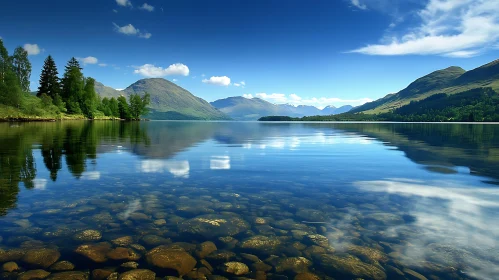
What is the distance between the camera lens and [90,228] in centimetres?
1127

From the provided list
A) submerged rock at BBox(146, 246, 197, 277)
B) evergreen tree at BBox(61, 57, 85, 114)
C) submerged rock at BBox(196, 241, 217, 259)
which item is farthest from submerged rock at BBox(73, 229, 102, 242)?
evergreen tree at BBox(61, 57, 85, 114)

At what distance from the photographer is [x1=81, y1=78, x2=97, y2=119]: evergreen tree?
582ft

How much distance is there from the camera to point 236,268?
8.62 m

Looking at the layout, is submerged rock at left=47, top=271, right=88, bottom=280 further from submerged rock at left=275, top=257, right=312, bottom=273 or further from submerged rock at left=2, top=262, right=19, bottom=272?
submerged rock at left=275, top=257, right=312, bottom=273

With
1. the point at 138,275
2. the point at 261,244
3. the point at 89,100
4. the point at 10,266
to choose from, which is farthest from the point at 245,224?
the point at 89,100

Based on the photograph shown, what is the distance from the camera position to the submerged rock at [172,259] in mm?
8570

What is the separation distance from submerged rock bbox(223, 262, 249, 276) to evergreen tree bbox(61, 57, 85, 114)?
635 ft

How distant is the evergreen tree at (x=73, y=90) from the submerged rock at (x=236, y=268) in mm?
193656

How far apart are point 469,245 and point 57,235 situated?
15.1m

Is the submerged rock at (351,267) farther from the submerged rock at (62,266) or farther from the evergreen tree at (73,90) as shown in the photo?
the evergreen tree at (73,90)

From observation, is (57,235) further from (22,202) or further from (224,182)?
(224,182)

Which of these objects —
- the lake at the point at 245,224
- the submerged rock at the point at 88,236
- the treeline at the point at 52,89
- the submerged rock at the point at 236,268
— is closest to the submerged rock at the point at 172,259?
the lake at the point at 245,224

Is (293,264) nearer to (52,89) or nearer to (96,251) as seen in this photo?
(96,251)

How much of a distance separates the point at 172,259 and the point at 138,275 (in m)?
1.19
